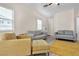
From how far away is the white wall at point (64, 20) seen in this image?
92.3 inches

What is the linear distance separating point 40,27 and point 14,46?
1.99ft

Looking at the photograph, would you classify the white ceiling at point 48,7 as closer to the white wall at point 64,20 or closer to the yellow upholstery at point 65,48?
the white wall at point 64,20

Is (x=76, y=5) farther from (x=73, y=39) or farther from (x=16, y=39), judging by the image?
(x=16, y=39)

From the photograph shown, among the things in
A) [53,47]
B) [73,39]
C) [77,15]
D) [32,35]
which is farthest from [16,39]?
[77,15]

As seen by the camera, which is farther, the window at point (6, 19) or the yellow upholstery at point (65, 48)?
the yellow upholstery at point (65, 48)

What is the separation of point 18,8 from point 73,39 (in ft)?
3.89

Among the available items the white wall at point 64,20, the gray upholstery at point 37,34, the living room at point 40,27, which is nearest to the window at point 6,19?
the living room at point 40,27

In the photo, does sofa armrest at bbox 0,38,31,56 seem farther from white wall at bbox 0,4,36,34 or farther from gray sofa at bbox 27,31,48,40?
white wall at bbox 0,4,36,34

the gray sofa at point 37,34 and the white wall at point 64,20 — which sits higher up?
the white wall at point 64,20

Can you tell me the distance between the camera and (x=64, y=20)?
238cm

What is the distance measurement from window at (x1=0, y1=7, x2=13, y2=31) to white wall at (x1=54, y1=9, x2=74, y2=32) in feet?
2.79

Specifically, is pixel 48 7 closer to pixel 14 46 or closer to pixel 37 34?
pixel 37 34

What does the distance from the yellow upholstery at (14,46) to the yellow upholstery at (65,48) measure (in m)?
0.49

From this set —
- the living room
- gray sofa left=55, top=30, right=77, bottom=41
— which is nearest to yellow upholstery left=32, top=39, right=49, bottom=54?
the living room
